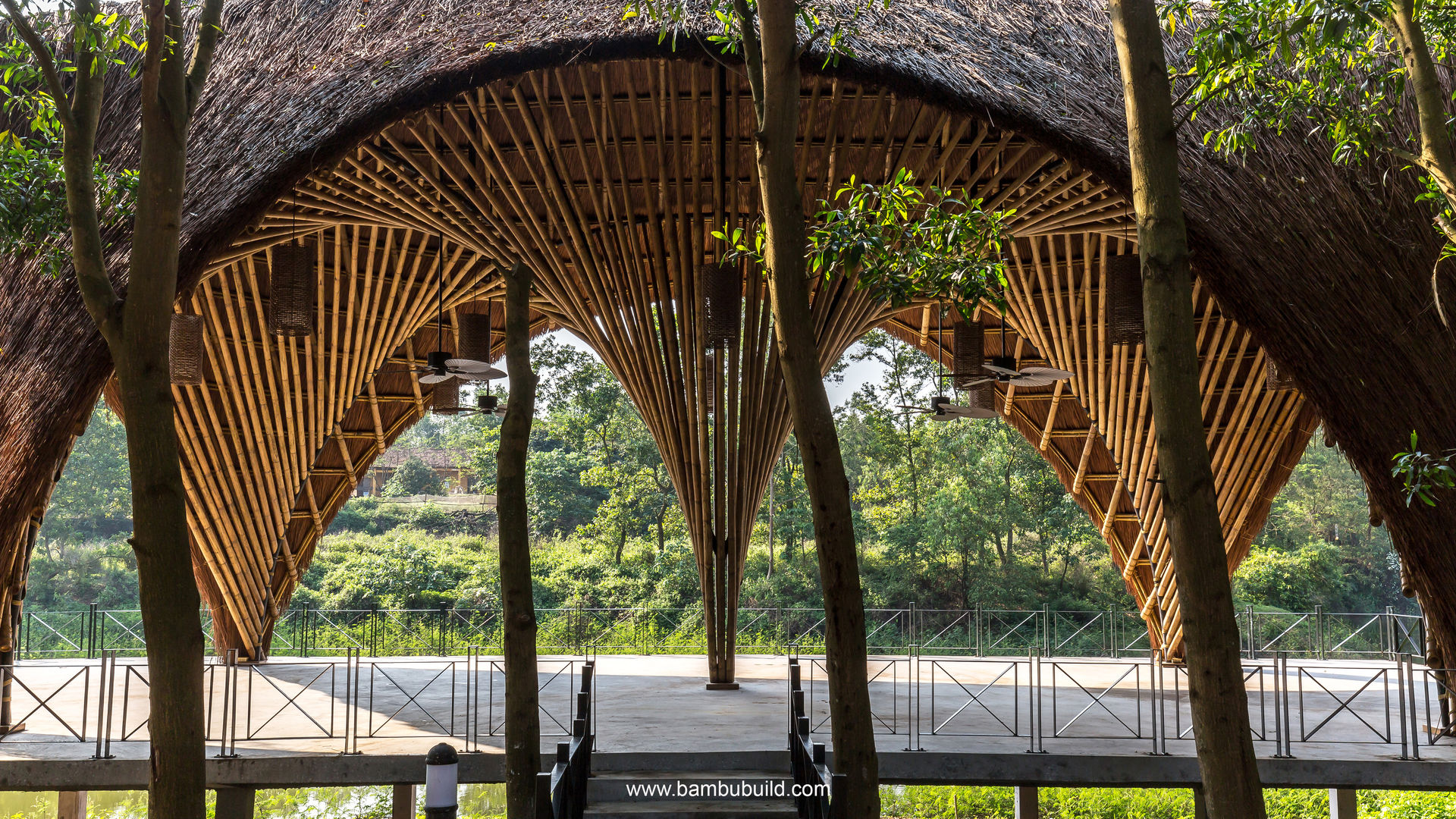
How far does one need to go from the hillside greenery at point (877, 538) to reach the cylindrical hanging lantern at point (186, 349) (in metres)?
16.6

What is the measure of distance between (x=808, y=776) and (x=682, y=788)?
54.3 inches

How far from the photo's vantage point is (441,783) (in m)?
4.66

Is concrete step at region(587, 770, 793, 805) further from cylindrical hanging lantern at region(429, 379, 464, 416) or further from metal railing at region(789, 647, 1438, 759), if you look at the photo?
cylindrical hanging lantern at region(429, 379, 464, 416)

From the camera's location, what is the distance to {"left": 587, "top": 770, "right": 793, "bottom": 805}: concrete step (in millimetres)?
6590

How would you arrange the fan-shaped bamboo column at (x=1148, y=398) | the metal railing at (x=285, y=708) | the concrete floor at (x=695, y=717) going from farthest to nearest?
the fan-shaped bamboo column at (x=1148, y=398) → the metal railing at (x=285, y=708) → the concrete floor at (x=695, y=717)

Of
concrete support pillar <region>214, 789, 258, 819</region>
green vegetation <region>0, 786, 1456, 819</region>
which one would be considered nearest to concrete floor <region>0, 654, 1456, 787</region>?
concrete support pillar <region>214, 789, 258, 819</region>

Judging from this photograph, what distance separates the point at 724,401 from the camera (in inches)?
434

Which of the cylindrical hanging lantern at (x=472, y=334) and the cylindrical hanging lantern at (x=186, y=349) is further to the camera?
the cylindrical hanging lantern at (x=472, y=334)

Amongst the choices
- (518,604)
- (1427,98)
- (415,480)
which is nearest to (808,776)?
(518,604)

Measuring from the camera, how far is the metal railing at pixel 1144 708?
24.9 ft

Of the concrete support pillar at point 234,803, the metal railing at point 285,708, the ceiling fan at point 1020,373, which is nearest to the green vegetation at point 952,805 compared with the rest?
the metal railing at point 285,708

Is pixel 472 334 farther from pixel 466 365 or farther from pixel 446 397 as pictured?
pixel 466 365

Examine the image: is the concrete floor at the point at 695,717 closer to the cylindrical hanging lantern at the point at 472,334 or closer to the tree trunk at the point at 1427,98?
the cylindrical hanging lantern at the point at 472,334

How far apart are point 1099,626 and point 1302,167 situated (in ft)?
71.8
